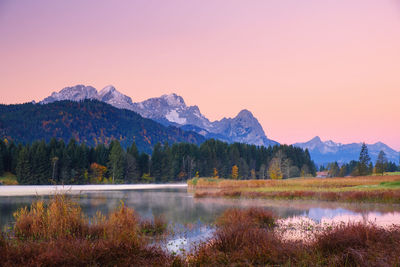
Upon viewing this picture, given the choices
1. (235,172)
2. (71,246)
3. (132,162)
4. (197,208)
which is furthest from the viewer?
(235,172)

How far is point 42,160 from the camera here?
290ft

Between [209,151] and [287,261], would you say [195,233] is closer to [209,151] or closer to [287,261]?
[287,261]

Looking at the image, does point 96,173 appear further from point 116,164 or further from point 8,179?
point 8,179

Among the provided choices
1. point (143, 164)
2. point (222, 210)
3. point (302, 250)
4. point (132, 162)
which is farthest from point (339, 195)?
point (143, 164)

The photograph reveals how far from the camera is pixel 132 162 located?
366 feet

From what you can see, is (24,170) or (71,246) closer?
(71,246)

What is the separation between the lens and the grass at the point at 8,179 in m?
80.5

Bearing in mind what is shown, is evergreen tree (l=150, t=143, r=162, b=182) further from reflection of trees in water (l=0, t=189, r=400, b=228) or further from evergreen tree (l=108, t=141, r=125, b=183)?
reflection of trees in water (l=0, t=189, r=400, b=228)

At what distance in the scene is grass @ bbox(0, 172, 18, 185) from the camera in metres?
80.5

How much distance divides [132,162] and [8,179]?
39.1m

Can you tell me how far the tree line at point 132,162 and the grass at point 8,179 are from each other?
1384mm

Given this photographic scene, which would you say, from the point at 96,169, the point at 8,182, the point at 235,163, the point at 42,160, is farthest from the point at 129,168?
the point at 235,163

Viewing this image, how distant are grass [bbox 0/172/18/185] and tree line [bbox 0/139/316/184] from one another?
1384mm

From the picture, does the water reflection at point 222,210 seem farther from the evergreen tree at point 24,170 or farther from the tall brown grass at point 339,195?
the evergreen tree at point 24,170
